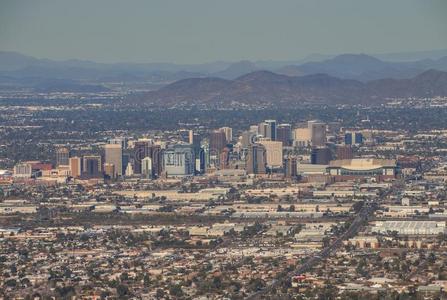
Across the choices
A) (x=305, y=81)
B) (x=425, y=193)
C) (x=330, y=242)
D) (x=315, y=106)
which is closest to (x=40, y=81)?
(x=305, y=81)

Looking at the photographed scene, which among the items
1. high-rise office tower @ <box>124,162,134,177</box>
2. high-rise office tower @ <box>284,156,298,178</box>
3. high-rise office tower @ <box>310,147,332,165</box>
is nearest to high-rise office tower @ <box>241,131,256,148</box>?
high-rise office tower @ <box>310,147,332,165</box>

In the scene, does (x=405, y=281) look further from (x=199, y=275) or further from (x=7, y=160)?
(x=7, y=160)

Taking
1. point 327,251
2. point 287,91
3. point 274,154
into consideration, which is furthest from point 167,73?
point 327,251

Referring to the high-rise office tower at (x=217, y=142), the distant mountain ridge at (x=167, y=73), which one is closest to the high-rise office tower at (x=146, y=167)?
the high-rise office tower at (x=217, y=142)

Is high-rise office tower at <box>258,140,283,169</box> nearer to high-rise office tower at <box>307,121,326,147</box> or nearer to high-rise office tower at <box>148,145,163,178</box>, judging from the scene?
high-rise office tower at <box>148,145,163,178</box>

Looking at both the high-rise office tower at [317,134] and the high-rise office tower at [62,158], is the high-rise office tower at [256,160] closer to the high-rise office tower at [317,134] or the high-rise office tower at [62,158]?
the high-rise office tower at [62,158]

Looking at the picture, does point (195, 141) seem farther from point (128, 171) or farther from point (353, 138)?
point (353, 138)
